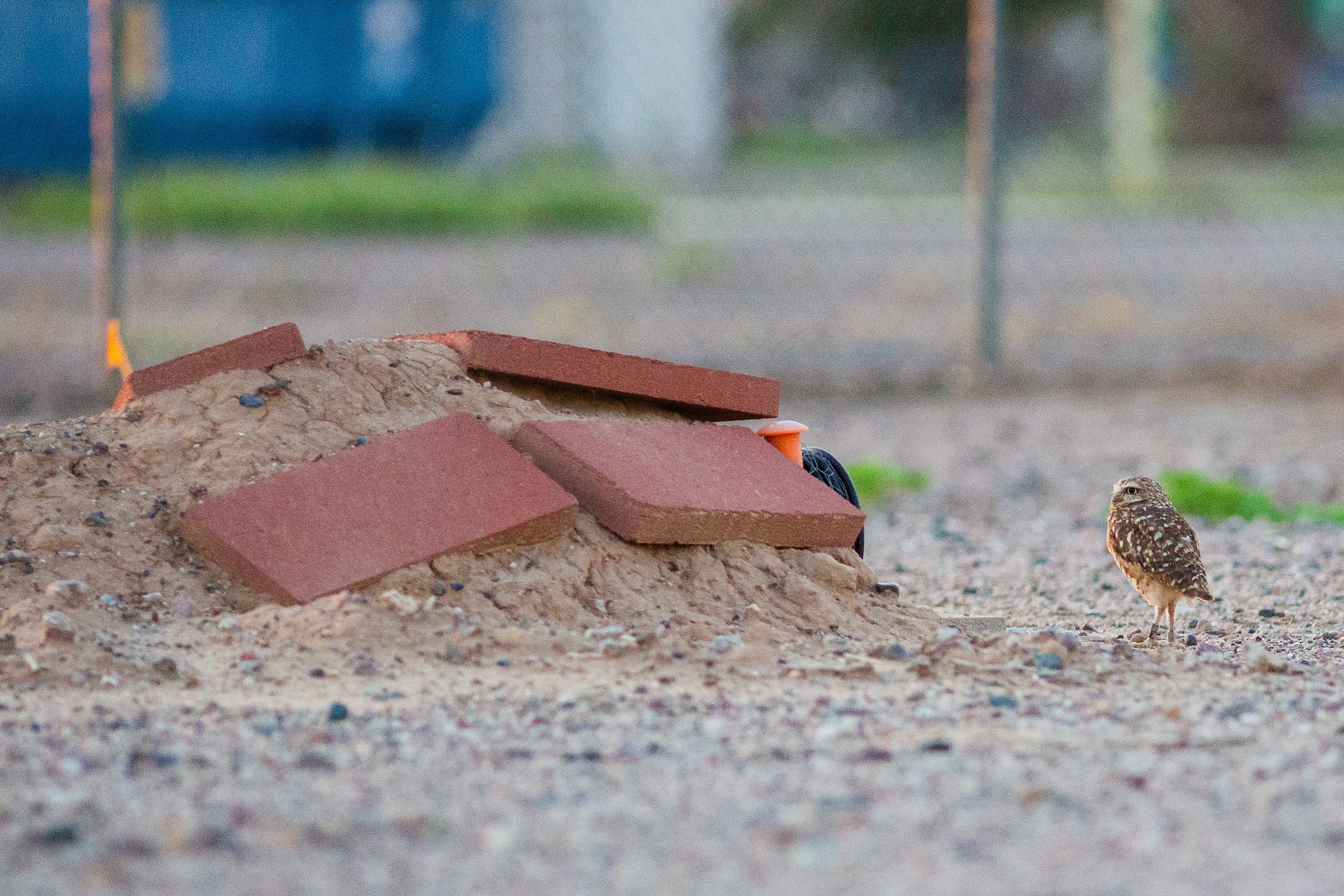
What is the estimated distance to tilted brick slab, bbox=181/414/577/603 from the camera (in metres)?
3.79

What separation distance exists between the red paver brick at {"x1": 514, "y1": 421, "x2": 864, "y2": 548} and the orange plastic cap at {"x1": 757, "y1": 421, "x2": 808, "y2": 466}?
151mm

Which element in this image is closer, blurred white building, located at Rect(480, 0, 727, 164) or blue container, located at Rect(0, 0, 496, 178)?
blue container, located at Rect(0, 0, 496, 178)

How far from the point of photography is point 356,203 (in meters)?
12.8

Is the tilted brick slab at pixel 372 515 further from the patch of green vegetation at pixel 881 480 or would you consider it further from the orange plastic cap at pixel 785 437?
the patch of green vegetation at pixel 881 480

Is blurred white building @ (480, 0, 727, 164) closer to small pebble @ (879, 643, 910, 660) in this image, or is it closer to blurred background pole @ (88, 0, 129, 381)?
blurred background pole @ (88, 0, 129, 381)

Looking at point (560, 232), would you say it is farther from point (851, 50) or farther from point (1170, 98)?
point (1170, 98)

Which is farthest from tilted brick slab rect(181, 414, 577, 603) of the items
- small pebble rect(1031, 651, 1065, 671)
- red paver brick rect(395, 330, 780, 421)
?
small pebble rect(1031, 651, 1065, 671)

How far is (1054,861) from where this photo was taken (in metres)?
2.59

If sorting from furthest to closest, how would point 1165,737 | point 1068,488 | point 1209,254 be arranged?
point 1209,254, point 1068,488, point 1165,737

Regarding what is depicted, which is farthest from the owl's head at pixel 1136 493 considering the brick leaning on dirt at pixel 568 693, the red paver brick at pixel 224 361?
the red paver brick at pixel 224 361

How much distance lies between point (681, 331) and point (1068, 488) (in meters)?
3.95

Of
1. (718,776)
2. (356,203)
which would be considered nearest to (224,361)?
(718,776)

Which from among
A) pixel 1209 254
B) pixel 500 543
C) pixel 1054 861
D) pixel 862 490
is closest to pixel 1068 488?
pixel 862 490

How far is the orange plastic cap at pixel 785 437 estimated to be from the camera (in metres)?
4.55
